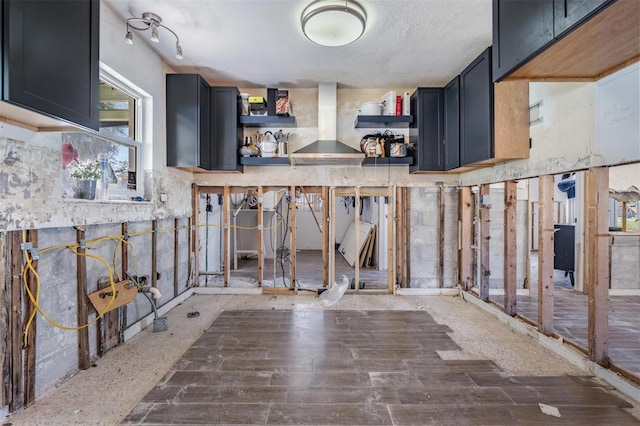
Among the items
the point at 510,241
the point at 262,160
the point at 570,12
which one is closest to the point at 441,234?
the point at 510,241

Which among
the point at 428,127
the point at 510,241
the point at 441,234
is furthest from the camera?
the point at 441,234

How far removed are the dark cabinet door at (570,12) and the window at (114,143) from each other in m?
3.26

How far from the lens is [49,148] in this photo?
2105mm

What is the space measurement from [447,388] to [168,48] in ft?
14.3

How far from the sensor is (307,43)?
126 inches

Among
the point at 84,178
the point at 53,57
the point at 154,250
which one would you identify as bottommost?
the point at 154,250

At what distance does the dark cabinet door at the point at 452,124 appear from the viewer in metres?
3.75

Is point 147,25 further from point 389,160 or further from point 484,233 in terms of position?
point 484,233

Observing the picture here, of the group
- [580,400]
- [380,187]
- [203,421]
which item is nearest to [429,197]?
[380,187]

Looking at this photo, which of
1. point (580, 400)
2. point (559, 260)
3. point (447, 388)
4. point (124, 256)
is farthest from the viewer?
point (559, 260)

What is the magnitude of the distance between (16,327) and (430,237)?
4648 millimetres

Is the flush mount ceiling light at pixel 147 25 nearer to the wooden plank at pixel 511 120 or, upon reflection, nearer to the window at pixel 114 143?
the window at pixel 114 143

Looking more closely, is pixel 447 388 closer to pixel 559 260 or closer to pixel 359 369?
pixel 359 369

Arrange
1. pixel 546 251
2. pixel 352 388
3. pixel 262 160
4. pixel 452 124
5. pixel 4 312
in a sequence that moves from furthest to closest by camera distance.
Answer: pixel 262 160 < pixel 452 124 < pixel 546 251 < pixel 352 388 < pixel 4 312
